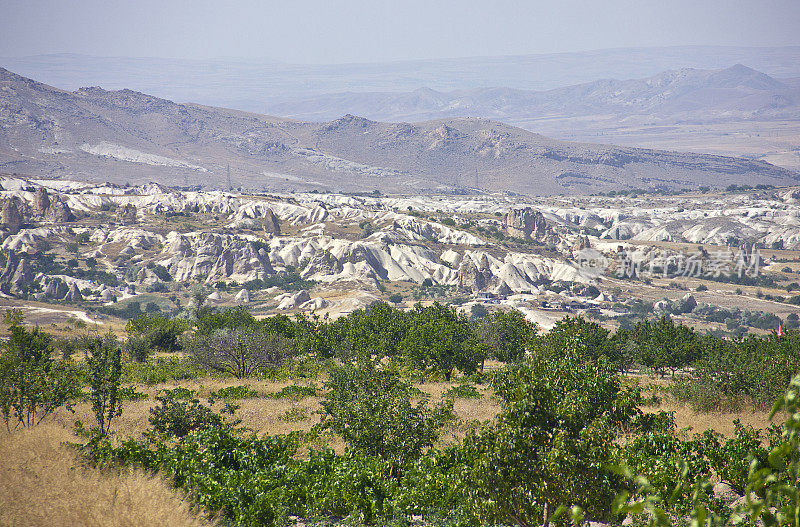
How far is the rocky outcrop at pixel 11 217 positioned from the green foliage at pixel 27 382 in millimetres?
164690

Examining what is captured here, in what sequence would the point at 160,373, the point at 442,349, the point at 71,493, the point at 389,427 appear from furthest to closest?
the point at 442,349, the point at 160,373, the point at 389,427, the point at 71,493

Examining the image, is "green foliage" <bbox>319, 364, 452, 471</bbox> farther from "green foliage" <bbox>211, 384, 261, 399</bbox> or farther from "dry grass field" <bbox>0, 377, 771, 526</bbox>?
"green foliage" <bbox>211, 384, 261, 399</bbox>

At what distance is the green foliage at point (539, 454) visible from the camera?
46.1 feet

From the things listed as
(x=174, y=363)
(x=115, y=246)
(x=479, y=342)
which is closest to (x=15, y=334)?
(x=174, y=363)

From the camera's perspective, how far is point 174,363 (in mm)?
50344

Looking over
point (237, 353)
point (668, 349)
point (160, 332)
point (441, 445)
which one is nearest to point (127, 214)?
point (160, 332)

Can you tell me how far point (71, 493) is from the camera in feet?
50.8

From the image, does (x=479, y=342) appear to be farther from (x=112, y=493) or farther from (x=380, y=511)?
(x=112, y=493)

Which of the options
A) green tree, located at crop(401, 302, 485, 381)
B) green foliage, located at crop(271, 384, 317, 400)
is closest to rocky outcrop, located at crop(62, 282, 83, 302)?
green tree, located at crop(401, 302, 485, 381)

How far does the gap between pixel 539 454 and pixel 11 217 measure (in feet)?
623

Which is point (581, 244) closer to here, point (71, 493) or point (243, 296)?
point (243, 296)

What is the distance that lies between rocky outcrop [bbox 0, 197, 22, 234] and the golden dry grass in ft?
570

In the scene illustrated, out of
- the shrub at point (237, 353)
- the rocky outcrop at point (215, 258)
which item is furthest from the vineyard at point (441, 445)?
the rocky outcrop at point (215, 258)

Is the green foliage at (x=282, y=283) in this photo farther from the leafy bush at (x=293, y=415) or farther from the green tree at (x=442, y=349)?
the leafy bush at (x=293, y=415)
